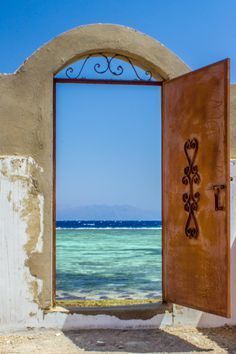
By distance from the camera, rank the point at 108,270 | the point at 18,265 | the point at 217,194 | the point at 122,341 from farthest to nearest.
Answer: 1. the point at 108,270
2. the point at 18,265
3. the point at 122,341
4. the point at 217,194

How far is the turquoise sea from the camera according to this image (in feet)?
49.3

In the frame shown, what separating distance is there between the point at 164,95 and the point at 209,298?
85.5 inches

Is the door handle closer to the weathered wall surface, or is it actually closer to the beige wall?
the weathered wall surface

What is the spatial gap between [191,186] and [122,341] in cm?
167

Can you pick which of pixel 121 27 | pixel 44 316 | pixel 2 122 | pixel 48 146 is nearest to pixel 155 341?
pixel 44 316

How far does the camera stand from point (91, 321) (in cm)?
683

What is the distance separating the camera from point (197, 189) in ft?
21.5

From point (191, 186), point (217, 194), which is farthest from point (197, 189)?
point (217, 194)

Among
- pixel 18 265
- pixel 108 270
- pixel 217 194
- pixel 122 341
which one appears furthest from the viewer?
pixel 108 270

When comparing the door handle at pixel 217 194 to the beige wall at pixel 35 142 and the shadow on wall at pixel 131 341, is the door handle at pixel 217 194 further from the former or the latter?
the beige wall at pixel 35 142

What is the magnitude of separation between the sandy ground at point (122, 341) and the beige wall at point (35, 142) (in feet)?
1.26

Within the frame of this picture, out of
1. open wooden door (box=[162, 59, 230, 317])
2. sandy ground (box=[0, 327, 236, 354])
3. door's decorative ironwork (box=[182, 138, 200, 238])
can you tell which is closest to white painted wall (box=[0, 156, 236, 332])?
sandy ground (box=[0, 327, 236, 354])

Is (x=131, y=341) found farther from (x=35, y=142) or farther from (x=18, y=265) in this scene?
(x=35, y=142)

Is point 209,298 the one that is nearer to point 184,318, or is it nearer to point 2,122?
point 184,318
